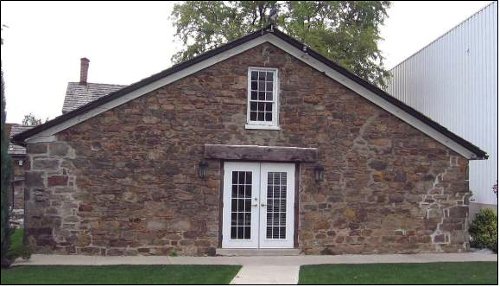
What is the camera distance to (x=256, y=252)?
513 inches

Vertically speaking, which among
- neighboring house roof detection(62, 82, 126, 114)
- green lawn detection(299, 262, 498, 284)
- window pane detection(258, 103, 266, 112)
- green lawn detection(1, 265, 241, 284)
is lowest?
green lawn detection(1, 265, 241, 284)

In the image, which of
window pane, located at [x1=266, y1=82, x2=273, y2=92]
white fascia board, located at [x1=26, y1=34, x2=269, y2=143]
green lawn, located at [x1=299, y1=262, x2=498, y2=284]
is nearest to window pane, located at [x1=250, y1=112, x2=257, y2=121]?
window pane, located at [x1=266, y1=82, x2=273, y2=92]

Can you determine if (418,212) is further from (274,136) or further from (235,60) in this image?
(235,60)

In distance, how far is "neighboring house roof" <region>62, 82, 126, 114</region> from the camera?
67.6ft

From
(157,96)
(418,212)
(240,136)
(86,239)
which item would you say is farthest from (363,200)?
(86,239)

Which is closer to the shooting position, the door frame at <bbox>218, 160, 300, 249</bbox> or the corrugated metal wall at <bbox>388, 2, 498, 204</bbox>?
the door frame at <bbox>218, 160, 300, 249</bbox>

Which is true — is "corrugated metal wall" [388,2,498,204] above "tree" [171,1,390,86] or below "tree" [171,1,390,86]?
below

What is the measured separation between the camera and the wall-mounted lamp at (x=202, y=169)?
12945 mm

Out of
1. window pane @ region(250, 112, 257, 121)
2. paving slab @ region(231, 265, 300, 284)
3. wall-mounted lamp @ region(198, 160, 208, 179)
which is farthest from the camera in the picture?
window pane @ region(250, 112, 257, 121)

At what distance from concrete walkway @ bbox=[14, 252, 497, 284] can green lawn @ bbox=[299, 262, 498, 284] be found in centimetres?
46

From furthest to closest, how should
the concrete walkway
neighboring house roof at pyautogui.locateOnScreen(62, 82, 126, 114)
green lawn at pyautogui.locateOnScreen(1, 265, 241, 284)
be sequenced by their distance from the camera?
1. neighboring house roof at pyautogui.locateOnScreen(62, 82, 126, 114)
2. the concrete walkway
3. green lawn at pyautogui.locateOnScreen(1, 265, 241, 284)

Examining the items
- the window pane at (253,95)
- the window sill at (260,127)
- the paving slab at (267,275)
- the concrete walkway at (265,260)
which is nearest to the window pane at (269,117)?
the window sill at (260,127)

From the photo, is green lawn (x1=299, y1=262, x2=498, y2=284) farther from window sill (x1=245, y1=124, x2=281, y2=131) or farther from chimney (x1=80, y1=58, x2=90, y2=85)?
chimney (x1=80, y1=58, x2=90, y2=85)

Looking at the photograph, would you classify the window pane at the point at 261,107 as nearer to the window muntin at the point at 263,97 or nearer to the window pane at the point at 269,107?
the window muntin at the point at 263,97
